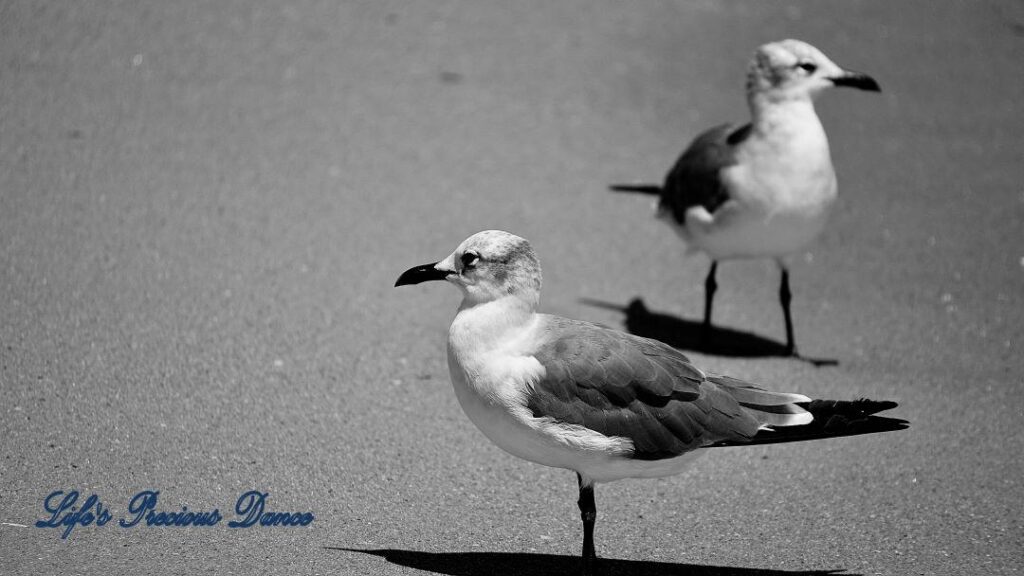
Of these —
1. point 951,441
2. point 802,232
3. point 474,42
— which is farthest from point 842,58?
point 951,441

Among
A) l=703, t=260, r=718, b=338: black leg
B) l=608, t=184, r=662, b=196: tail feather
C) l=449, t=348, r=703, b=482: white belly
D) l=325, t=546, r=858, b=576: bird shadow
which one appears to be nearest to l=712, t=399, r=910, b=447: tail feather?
l=449, t=348, r=703, b=482: white belly

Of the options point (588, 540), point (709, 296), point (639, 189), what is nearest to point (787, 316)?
point (709, 296)

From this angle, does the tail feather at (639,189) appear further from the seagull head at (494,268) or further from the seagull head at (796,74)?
the seagull head at (494,268)

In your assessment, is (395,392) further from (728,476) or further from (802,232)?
(802,232)

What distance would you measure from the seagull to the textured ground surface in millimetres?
639

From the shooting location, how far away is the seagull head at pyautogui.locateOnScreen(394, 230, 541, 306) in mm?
4227

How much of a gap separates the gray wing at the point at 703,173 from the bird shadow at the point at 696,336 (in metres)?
0.59

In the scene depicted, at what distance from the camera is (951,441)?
219 inches

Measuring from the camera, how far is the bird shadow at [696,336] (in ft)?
21.3

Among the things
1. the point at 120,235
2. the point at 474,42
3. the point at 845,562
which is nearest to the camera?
the point at 845,562

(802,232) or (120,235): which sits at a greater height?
(802,232)

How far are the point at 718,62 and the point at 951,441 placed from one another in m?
4.83

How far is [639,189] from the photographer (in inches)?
296

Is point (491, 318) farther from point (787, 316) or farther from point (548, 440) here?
point (787, 316)
